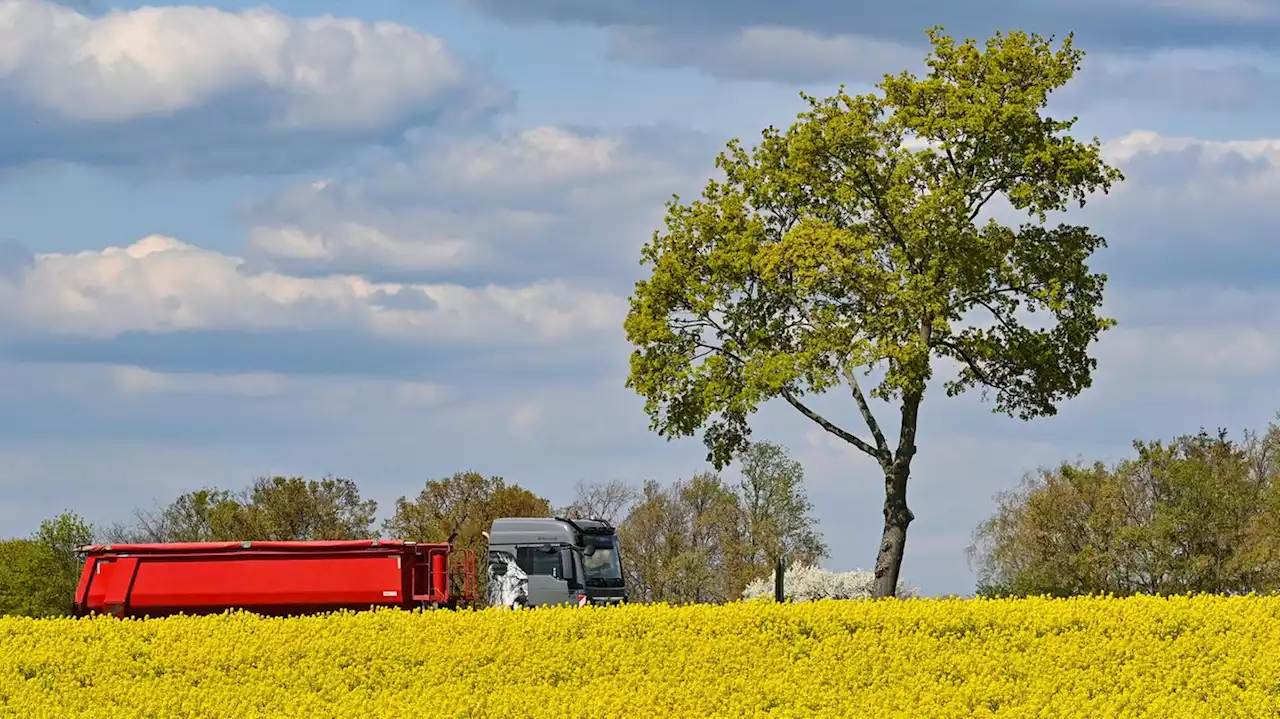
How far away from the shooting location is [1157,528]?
49.7 m

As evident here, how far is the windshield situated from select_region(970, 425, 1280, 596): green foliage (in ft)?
63.5

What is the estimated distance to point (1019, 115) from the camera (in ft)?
117

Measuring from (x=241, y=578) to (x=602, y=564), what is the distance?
29.2 ft

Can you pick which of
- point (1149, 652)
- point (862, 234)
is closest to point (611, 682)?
point (1149, 652)

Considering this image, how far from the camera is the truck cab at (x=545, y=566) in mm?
32531

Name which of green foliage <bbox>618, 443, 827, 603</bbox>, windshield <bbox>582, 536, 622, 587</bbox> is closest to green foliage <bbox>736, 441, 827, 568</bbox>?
green foliage <bbox>618, 443, 827, 603</bbox>

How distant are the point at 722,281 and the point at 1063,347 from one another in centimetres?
932

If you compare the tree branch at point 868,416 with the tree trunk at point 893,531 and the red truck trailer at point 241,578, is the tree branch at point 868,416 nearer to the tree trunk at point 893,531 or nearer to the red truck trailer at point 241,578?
the tree trunk at point 893,531

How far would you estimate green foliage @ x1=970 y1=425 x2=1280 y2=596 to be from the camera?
49.4m

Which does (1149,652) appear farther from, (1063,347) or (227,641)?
(1063,347)

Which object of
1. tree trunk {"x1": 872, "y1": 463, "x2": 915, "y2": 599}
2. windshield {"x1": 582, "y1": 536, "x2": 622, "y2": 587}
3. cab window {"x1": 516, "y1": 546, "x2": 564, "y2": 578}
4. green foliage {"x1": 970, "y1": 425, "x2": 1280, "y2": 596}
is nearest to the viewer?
cab window {"x1": 516, "y1": 546, "x2": 564, "y2": 578}

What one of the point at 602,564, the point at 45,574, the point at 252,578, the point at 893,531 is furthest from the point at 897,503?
the point at 45,574

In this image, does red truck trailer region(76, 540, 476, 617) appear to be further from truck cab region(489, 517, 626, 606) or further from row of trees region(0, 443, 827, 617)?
row of trees region(0, 443, 827, 617)

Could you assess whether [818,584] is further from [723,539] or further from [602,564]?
[602,564]
